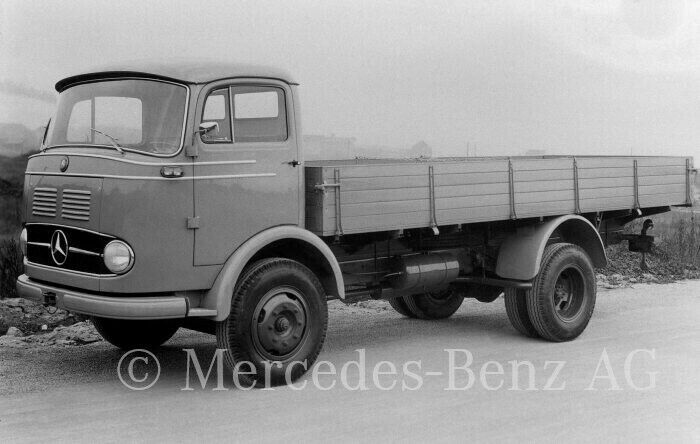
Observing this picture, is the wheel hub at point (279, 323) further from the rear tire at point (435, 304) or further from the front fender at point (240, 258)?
the rear tire at point (435, 304)

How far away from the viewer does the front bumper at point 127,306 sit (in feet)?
18.6

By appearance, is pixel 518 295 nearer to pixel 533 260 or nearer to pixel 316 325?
pixel 533 260

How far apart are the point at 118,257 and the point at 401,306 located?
13.4 ft

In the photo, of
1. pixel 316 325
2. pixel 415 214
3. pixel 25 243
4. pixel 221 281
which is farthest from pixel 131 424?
pixel 415 214

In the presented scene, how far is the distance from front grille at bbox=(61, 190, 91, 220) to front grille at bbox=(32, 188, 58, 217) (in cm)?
13

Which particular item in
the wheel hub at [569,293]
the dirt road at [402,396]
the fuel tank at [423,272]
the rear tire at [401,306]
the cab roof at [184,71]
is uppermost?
the cab roof at [184,71]

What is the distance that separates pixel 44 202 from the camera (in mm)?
6223

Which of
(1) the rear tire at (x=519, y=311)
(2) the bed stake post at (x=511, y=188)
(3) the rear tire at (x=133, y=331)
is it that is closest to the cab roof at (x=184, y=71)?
(3) the rear tire at (x=133, y=331)

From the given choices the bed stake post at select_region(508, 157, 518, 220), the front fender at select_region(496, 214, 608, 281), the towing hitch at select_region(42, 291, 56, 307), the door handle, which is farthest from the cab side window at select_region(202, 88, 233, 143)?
the front fender at select_region(496, 214, 608, 281)

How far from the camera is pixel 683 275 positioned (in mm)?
12711

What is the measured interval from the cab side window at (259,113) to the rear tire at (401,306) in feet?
10.6

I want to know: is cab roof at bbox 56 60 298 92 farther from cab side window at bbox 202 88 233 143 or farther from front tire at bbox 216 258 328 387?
front tire at bbox 216 258 328 387

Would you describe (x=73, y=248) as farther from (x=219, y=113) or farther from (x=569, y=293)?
(x=569, y=293)

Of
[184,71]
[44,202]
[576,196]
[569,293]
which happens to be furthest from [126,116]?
[569,293]
